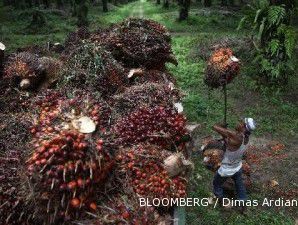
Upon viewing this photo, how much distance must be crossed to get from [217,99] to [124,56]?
4.65 m

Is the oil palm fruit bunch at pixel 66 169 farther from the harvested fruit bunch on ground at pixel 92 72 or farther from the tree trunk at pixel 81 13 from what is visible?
the tree trunk at pixel 81 13

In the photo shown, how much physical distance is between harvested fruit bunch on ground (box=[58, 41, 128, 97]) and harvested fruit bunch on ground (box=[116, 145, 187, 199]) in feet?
5.86

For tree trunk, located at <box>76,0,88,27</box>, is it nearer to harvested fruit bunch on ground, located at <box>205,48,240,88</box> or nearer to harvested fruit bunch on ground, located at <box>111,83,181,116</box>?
harvested fruit bunch on ground, located at <box>205,48,240,88</box>

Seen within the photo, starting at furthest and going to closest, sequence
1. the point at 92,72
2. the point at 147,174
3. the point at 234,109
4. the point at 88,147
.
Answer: the point at 234,109 → the point at 92,72 → the point at 147,174 → the point at 88,147

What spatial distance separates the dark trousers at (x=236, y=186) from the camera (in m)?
Result: 6.73

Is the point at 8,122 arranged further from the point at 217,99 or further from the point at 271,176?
the point at 217,99

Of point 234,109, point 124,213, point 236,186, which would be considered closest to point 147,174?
point 124,213

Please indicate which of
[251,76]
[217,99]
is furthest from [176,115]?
[251,76]

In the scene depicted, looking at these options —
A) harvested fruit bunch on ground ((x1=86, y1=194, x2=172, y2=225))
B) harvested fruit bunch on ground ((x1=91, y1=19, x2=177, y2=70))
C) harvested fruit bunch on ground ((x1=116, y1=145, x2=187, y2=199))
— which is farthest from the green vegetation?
harvested fruit bunch on ground ((x1=86, y1=194, x2=172, y2=225))

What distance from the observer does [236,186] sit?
6.82 meters

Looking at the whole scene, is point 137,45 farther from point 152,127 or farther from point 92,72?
point 152,127

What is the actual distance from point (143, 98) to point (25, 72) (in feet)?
6.94

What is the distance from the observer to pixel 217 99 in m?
11.4

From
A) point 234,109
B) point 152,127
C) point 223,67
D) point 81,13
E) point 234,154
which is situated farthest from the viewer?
point 81,13
